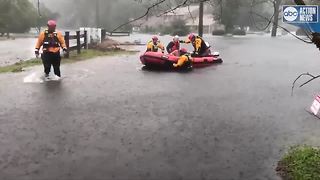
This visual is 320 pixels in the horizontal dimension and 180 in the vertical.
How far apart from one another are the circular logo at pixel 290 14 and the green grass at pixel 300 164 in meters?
2.43

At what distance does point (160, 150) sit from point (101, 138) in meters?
1.22

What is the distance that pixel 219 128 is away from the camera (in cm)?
877

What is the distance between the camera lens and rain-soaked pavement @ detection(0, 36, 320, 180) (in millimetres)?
6496

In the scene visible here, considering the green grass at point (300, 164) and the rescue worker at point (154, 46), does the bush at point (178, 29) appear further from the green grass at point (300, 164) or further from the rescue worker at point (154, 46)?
the green grass at point (300, 164)

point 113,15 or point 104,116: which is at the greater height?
point 113,15

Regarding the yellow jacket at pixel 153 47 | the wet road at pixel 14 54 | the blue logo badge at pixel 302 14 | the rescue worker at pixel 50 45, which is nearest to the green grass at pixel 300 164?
the blue logo badge at pixel 302 14

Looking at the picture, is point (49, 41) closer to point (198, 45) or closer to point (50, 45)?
point (50, 45)

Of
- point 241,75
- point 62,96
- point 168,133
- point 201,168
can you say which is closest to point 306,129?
point 168,133

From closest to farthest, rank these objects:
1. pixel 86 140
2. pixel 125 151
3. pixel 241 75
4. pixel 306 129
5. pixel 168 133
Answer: pixel 125 151
pixel 86 140
pixel 168 133
pixel 306 129
pixel 241 75

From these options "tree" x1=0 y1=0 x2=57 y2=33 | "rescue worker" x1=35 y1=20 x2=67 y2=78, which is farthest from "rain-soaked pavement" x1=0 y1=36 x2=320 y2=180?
"tree" x1=0 y1=0 x2=57 y2=33

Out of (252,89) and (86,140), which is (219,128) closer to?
(86,140)

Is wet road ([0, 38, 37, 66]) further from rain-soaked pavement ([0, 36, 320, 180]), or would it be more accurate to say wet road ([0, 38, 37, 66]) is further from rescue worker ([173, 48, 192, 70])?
rescue worker ([173, 48, 192, 70])

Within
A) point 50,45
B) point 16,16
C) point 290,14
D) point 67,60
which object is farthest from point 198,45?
point 16,16

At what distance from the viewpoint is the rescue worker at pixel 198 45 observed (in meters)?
19.8
